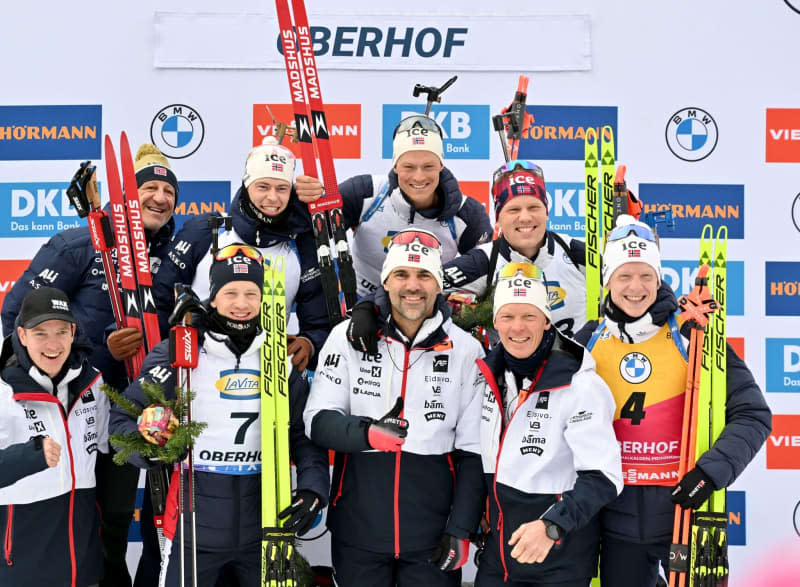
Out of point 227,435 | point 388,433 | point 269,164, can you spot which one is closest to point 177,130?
point 269,164

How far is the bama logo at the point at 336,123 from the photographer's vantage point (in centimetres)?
493

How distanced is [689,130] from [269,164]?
2808mm

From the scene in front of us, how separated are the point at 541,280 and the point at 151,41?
10.5 feet

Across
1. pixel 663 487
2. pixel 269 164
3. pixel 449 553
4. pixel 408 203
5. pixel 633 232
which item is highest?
pixel 269 164

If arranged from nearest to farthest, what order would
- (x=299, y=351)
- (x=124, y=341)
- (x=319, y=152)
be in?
(x=299, y=351) → (x=124, y=341) → (x=319, y=152)

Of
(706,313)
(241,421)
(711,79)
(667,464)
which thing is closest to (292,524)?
(241,421)

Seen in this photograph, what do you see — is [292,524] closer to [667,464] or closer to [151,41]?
[667,464]

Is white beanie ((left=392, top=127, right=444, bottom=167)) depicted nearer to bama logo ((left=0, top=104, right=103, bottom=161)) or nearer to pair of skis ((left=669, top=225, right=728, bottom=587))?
pair of skis ((left=669, top=225, right=728, bottom=587))

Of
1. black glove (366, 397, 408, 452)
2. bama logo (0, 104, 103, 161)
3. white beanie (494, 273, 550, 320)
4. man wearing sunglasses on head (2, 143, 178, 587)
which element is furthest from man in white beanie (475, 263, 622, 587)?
bama logo (0, 104, 103, 161)

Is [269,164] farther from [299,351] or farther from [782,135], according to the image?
[782,135]

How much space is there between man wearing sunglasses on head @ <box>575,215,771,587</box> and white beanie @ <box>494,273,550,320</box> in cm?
26

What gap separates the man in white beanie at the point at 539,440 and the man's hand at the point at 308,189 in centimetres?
116

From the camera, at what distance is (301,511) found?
284 cm

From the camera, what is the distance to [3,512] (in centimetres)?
299
